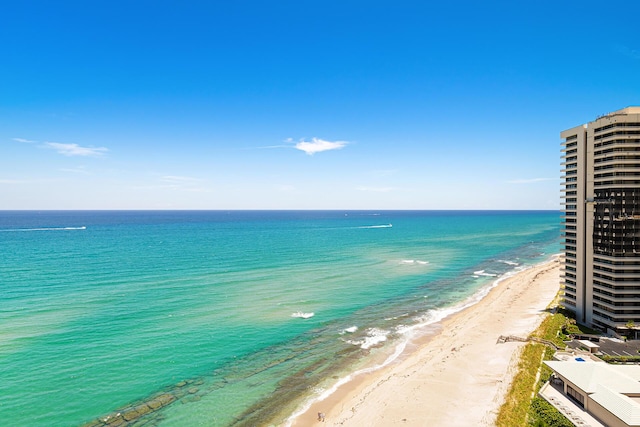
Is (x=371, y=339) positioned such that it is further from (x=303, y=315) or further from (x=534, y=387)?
(x=534, y=387)

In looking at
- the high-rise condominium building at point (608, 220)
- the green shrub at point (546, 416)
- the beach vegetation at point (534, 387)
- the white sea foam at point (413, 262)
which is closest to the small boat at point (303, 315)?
the beach vegetation at point (534, 387)

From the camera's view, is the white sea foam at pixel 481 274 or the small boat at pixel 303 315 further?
the white sea foam at pixel 481 274

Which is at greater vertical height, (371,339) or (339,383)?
(371,339)

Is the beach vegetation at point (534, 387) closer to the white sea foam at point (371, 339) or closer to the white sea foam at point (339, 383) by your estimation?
the white sea foam at point (339, 383)

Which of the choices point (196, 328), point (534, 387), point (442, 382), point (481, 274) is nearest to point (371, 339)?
point (442, 382)

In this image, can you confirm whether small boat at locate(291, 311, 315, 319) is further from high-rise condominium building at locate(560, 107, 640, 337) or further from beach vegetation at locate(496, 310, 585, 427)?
high-rise condominium building at locate(560, 107, 640, 337)

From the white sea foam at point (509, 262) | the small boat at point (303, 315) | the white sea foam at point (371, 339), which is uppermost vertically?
the white sea foam at point (509, 262)

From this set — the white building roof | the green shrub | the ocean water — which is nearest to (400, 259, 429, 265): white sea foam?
the ocean water
